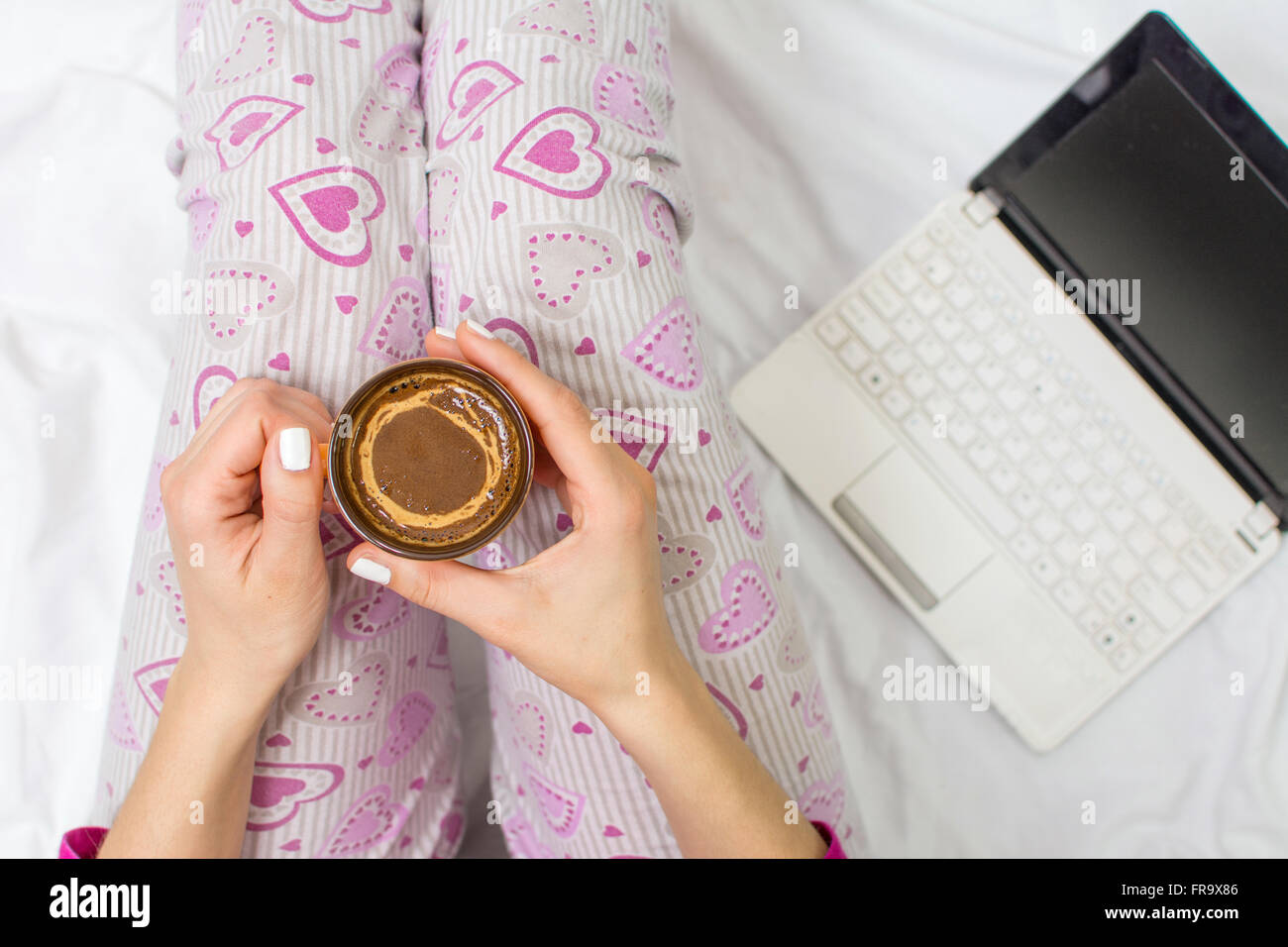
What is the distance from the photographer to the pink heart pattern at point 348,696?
698 mm

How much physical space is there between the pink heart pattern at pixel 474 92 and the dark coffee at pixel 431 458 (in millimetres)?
281

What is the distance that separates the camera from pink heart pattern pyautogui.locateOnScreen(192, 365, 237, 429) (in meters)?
0.69

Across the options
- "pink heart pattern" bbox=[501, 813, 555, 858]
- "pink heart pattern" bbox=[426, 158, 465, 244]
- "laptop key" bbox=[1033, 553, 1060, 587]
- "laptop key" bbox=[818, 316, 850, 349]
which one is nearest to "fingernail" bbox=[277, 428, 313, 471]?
"pink heart pattern" bbox=[426, 158, 465, 244]

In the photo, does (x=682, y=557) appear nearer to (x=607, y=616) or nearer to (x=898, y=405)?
(x=607, y=616)

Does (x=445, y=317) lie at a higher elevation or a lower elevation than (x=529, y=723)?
higher

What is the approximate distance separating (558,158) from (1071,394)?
583 mm

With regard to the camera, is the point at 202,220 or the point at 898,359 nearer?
the point at 202,220

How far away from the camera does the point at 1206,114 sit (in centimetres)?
82

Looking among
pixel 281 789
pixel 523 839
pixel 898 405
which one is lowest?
pixel 523 839

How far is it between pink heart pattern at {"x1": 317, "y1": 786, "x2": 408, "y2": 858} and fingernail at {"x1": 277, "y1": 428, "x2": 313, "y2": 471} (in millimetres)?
344

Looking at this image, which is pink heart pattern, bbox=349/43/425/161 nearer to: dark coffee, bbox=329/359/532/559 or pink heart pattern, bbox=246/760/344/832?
dark coffee, bbox=329/359/532/559

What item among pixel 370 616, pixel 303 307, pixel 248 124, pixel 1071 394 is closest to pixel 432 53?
pixel 248 124

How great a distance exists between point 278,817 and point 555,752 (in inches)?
9.2

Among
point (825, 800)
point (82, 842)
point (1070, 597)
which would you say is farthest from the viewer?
point (1070, 597)
